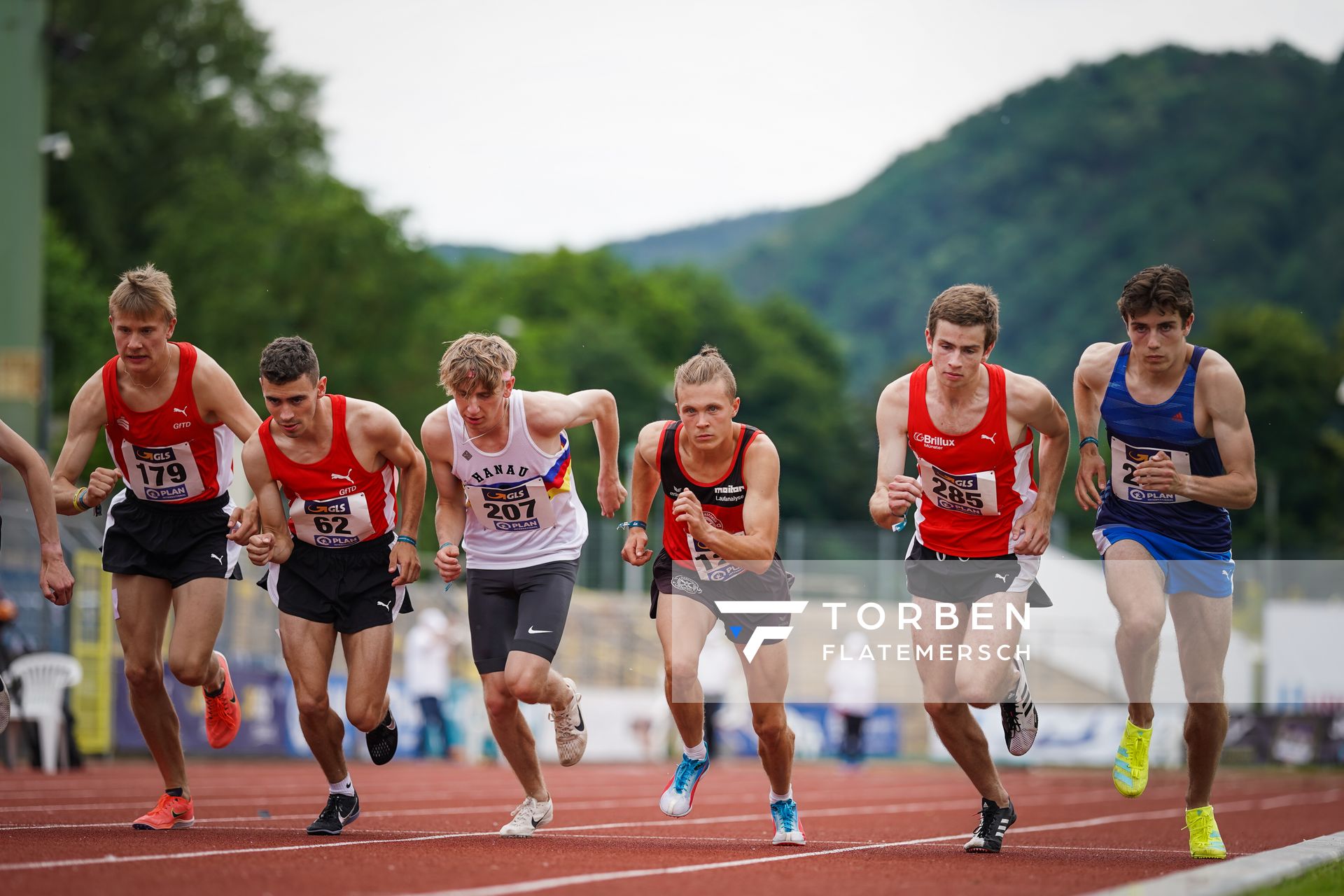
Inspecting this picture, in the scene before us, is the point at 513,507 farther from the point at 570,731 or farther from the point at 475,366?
the point at 570,731

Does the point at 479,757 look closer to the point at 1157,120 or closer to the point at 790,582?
the point at 790,582

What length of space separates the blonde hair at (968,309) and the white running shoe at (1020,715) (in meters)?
1.73

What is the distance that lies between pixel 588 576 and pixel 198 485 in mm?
30228

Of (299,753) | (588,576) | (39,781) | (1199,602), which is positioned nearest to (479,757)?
(299,753)

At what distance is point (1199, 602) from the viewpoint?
27.3 feet

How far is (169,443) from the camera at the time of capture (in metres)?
8.81

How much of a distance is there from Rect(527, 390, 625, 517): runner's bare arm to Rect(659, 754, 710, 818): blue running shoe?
1.42 meters

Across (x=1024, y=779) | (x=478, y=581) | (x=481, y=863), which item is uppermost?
(x=478, y=581)

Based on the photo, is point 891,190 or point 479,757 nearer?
point 479,757

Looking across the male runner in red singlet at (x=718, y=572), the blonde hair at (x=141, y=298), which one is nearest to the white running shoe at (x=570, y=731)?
the male runner in red singlet at (x=718, y=572)

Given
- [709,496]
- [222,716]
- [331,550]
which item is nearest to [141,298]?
[331,550]

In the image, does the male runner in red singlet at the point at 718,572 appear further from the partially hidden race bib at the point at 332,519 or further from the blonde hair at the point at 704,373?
the partially hidden race bib at the point at 332,519

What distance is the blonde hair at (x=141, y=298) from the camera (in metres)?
8.55

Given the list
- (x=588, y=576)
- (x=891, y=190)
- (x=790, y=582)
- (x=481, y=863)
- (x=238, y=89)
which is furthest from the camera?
(x=891, y=190)
